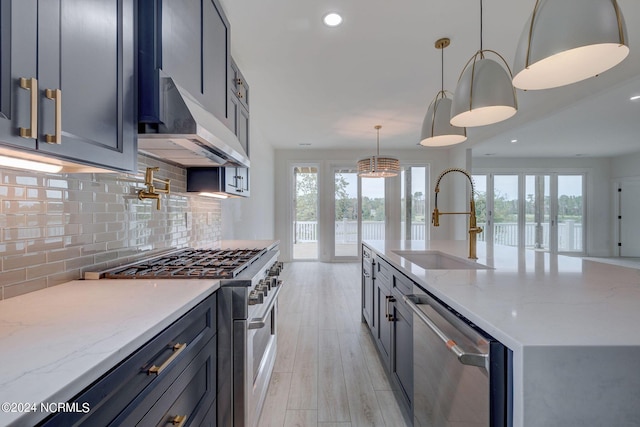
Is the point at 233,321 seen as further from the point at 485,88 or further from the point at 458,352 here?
the point at 485,88

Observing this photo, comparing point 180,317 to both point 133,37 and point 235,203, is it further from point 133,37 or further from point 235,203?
point 235,203

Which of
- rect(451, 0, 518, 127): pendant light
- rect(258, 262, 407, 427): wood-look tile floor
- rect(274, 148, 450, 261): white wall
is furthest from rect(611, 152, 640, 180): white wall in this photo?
rect(451, 0, 518, 127): pendant light

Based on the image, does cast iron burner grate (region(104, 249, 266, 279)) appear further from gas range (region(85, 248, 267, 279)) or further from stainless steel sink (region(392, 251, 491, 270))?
stainless steel sink (region(392, 251, 491, 270))

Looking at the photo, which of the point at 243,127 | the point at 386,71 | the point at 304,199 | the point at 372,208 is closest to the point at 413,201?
the point at 372,208

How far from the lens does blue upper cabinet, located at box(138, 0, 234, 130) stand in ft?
3.70

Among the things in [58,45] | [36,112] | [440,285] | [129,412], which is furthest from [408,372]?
[58,45]

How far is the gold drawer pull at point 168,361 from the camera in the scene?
2.52 feet

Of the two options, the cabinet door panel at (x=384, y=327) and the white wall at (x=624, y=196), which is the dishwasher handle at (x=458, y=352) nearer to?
the cabinet door panel at (x=384, y=327)

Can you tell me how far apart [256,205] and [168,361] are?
401cm

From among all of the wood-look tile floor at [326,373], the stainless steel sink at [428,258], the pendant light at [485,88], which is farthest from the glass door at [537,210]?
the pendant light at [485,88]

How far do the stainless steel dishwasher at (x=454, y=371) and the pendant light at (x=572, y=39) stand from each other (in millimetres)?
1071

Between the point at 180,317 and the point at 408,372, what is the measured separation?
1235mm

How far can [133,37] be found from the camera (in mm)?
1108

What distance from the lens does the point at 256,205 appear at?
475 cm
